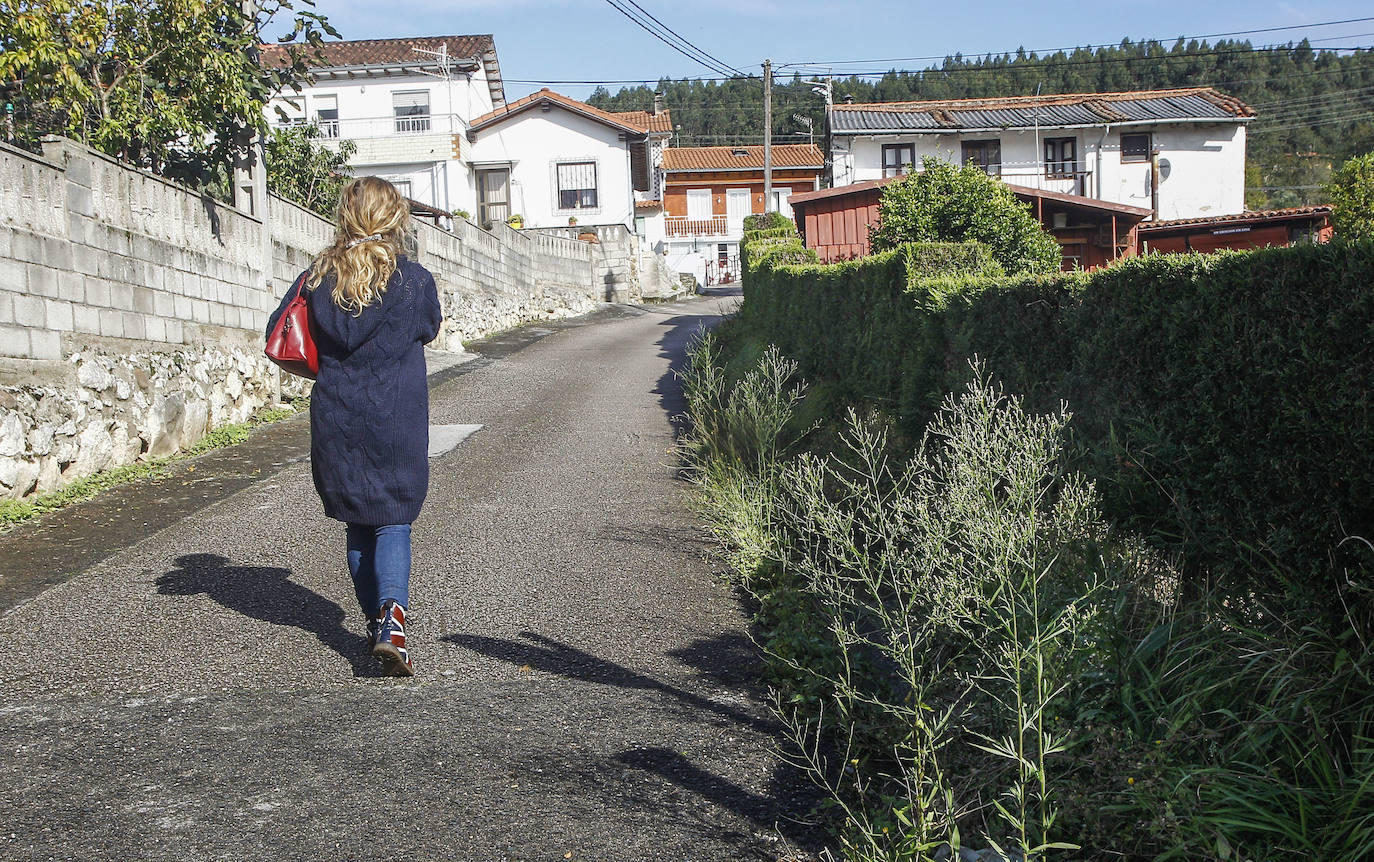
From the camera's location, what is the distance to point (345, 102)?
38.1m

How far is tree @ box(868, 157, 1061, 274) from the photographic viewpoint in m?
20.4

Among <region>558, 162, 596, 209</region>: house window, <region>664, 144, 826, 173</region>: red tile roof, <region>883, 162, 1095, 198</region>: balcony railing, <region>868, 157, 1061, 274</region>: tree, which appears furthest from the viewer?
<region>664, 144, 826, 173</region>: red tile roof

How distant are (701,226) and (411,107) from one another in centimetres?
2325

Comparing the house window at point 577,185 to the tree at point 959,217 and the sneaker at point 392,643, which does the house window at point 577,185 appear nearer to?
the tree at point 959,217

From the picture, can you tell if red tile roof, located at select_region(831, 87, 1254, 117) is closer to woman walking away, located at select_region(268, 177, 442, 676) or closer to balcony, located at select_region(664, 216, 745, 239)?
balcony, located at select_region(664, 216, 745, 239)

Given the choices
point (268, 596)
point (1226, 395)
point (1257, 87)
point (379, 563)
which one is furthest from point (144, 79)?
point (1257, 87)

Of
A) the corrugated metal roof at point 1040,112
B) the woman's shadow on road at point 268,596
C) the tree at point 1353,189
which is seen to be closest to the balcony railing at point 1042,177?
the corrugated metal roof at point 1040,112

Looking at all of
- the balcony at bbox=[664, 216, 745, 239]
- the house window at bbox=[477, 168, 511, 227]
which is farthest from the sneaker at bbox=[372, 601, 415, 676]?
the balcony at bbox=[664, 216, 745, 239]

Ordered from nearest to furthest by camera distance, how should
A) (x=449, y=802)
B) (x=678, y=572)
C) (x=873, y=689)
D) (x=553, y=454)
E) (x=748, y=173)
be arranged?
1. (x=449, y=802)
2. (x=873, y=689)
3. (x=678, y=572)
4. (x=553, y=454)
5. (x=748, y=173)

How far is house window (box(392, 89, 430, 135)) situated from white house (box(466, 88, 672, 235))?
8.54ft

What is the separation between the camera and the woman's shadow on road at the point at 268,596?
4.81 meters

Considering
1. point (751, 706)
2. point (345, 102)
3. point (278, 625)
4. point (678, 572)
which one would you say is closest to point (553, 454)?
point (678, 572)

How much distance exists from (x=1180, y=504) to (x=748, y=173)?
56.9 metres

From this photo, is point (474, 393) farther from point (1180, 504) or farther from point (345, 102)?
point (345, 102)
